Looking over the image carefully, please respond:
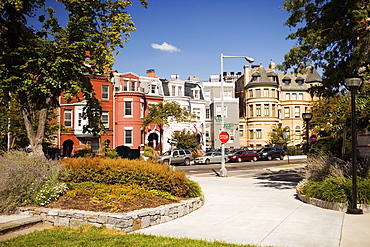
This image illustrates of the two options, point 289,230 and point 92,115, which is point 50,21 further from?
point 289,230

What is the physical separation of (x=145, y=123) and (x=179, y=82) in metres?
11.4

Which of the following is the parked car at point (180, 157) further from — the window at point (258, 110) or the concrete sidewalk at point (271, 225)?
the window at point (258, 110)

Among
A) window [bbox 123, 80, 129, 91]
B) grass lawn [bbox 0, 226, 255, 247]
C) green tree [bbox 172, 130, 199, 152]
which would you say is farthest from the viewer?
window [bbox 123, 80, 129, 91]

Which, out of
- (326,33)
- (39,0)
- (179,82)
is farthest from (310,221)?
(179,82)

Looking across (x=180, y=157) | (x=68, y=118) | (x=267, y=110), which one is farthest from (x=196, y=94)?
(x=68, y=118)

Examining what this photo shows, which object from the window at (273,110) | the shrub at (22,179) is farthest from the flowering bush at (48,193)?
the window at (273,110)

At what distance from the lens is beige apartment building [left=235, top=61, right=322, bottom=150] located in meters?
62.5

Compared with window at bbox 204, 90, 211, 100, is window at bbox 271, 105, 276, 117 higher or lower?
lower

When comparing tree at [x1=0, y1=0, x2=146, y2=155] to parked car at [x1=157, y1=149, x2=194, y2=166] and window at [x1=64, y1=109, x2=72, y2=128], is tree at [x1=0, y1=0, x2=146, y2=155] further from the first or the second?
window at [x1=64, y1=109, x2=72, y2=128]

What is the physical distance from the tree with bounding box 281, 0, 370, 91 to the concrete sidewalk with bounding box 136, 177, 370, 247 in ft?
19.3

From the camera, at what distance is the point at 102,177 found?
37.3ft

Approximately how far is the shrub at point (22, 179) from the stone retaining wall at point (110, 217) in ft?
1.31

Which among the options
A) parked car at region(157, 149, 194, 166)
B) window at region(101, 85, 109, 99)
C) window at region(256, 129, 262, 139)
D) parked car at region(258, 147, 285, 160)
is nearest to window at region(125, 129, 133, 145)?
window at region(101, 85, 109, 99)

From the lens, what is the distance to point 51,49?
555 inches
